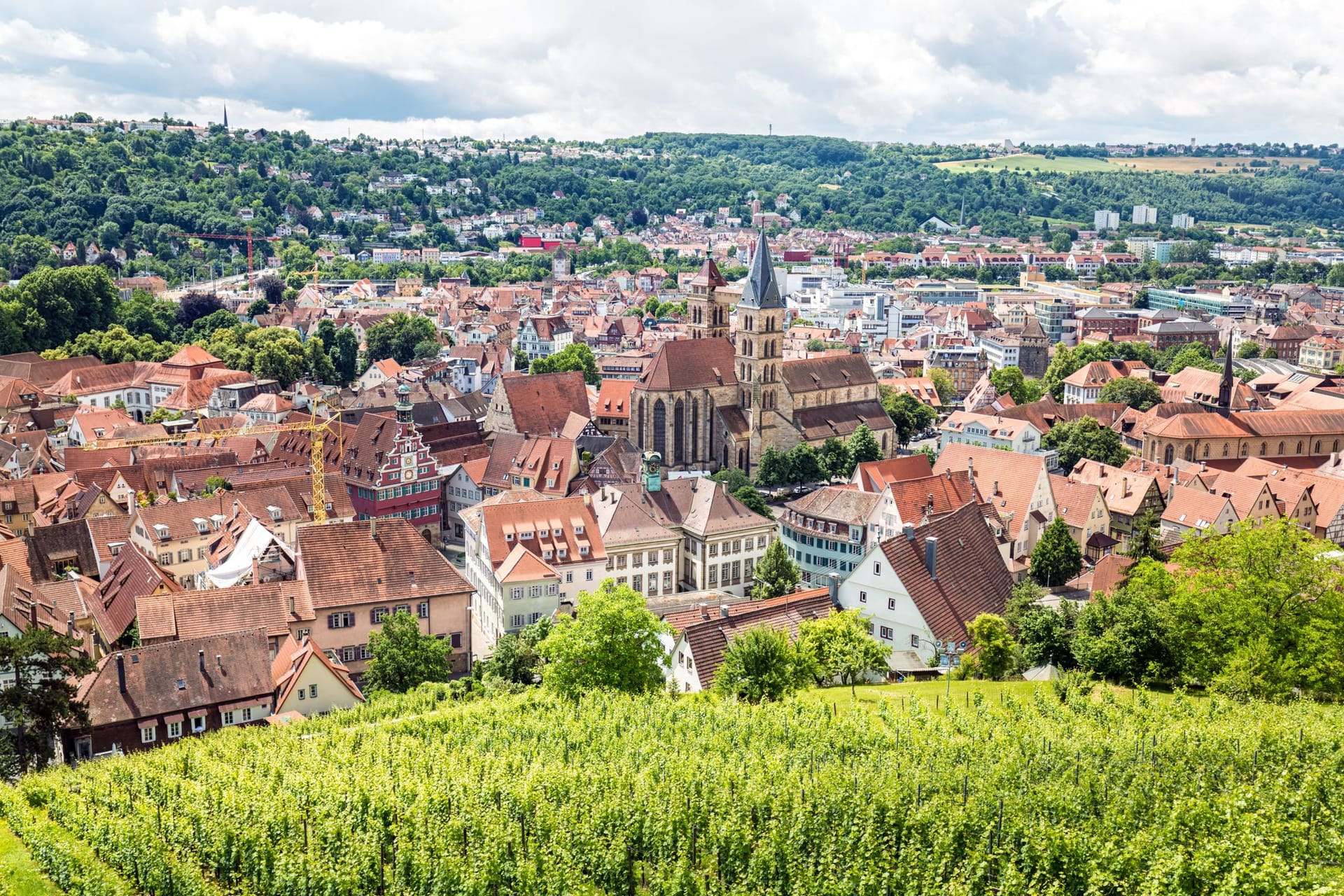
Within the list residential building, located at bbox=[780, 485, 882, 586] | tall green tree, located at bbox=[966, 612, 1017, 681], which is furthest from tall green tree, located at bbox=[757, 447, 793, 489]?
tall green tree, located at bbox=[966, 612, 1017, 681]


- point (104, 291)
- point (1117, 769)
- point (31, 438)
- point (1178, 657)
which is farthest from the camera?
point (104, 291)

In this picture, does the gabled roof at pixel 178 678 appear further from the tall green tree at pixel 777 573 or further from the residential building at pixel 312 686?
the tall green tree at pixel 777 573

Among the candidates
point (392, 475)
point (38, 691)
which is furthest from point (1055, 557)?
point (38, 691)

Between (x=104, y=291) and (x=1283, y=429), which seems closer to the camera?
(x=1283, y=429)

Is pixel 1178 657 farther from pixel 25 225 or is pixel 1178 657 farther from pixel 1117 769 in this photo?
pixel 25 225

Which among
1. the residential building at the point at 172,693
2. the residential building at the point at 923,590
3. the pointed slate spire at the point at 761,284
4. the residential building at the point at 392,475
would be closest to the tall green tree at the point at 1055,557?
the residential building at the point at 923,590

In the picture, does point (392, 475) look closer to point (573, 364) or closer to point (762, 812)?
point (573, 364)

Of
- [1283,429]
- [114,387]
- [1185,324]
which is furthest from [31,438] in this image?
[1185,324]

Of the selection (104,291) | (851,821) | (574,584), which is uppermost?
(104,291)
